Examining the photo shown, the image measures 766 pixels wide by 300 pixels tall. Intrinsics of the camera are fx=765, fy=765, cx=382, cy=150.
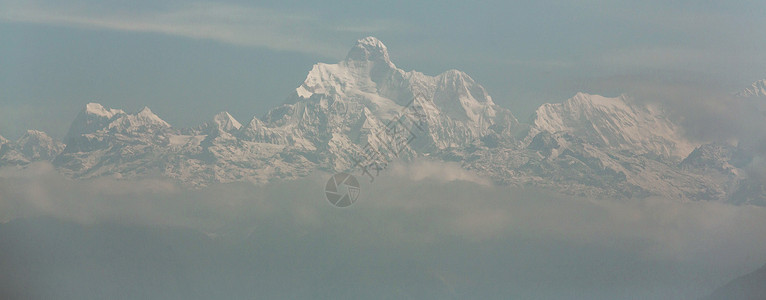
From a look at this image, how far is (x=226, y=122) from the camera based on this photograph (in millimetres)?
59344

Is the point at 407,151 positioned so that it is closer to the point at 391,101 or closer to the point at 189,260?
the point at 391,101

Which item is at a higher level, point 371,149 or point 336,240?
point 371,149

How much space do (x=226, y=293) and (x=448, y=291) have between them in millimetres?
20158

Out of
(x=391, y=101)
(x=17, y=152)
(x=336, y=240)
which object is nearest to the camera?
(x=17, y=152)

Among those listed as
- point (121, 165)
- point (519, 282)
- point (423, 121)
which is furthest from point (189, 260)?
point (519, 282)

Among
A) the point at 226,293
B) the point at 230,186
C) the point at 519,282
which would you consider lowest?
the point at 226,293

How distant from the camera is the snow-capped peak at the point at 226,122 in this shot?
5792 cm

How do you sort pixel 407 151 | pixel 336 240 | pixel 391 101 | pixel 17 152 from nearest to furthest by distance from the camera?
pixel 17 152
pixel 407 151
pixel 391 101
pixel 336 240

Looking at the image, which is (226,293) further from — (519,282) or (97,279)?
(519,282)

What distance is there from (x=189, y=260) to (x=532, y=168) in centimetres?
3137

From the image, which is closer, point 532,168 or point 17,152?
point 17,152

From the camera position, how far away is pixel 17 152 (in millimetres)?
52031

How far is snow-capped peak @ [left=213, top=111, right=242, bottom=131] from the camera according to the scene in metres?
57.9

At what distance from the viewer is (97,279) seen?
64.7 m
